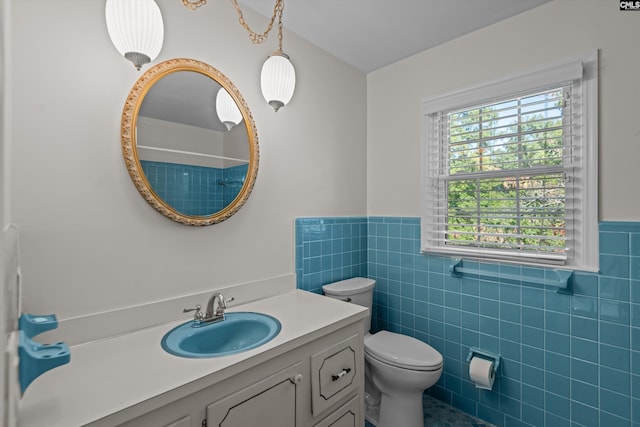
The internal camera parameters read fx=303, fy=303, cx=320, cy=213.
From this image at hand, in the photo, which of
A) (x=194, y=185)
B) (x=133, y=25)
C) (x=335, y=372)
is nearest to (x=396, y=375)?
(x=335, y=372)

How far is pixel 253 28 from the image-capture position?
1721mm

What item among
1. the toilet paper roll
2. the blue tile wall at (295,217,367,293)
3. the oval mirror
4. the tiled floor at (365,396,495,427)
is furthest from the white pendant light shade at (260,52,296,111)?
the tiled floor at (365,396,495,427)

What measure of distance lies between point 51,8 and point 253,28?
91 centimetres

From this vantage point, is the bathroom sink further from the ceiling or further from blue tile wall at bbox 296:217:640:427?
the ceiling

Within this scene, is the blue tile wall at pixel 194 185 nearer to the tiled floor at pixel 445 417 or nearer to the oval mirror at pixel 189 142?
the oval mirror at pixel 189 142

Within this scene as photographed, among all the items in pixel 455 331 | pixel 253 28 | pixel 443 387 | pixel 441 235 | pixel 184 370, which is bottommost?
pixel 443 387

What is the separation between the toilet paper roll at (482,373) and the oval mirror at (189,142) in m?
1.65

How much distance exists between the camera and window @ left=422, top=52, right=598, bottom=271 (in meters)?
1.57

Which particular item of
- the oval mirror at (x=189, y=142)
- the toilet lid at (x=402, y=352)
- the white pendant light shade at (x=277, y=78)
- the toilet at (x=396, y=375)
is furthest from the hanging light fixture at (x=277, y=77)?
the toilet lid at (x=402, y=352)

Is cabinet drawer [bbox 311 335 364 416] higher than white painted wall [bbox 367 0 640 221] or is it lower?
lower

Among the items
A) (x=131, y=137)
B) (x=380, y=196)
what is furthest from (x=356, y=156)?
(x=131, y=137)

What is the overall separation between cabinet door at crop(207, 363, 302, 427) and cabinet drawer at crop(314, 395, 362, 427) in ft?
0.77

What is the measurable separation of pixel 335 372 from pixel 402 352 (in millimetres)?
577

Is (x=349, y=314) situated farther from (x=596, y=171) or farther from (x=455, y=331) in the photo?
(x=596, y=171)
